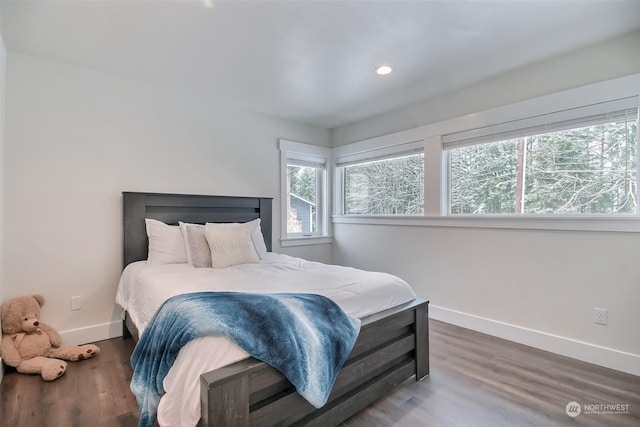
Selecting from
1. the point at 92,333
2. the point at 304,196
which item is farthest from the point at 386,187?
the point at 92,333

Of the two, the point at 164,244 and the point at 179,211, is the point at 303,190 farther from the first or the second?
the point at 164,244

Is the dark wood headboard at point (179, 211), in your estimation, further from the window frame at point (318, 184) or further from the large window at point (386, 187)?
the large window at point (386, 187)

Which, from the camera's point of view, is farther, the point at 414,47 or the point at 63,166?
the point at 63,166

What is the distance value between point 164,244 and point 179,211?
47 cm

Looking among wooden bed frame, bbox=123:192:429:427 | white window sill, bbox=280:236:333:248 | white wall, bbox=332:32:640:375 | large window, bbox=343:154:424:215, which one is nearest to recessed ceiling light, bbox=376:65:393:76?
white wall, bbox=332:32:640:375

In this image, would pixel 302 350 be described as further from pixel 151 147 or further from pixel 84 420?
pixel 151 147

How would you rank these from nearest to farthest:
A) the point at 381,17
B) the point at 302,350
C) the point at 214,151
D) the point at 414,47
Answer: the point at 302,350
the point at 381,17
the point at 414,47
the point at 214,151

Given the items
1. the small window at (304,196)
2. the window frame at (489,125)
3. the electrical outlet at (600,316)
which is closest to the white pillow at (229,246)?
the small window at (304,196)

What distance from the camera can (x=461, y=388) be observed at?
6.75 ft

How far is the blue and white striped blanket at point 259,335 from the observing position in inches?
54.4

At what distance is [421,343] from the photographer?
2201mm

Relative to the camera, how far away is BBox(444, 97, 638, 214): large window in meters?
2.34

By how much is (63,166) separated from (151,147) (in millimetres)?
719

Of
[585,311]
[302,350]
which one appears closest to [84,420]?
[302,350]
